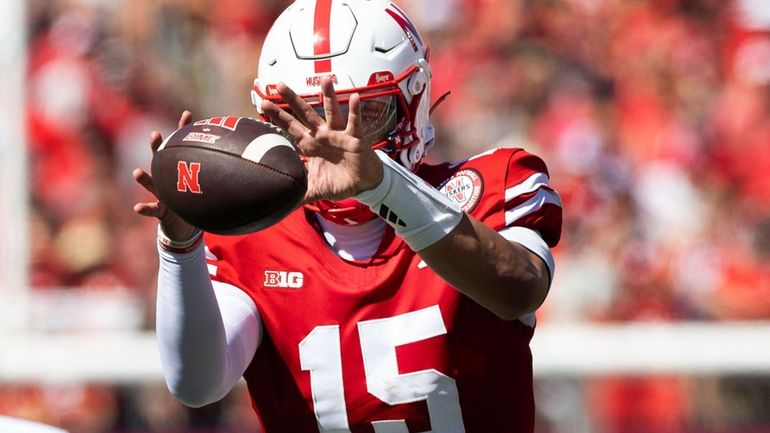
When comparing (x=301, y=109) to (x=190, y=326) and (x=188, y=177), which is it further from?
(x=190, y=326)

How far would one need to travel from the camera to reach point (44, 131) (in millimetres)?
7086

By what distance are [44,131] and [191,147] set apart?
16.1ft

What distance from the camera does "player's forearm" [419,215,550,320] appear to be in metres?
2.45

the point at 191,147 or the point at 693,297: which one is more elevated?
the point at 191,147

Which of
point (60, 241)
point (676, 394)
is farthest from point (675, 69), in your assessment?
point (60, 241)

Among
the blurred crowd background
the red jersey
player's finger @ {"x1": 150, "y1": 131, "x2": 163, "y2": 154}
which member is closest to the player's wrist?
player's finger @ {"x1": 150, "y1": 131, "x2": 163, "y2": 154}

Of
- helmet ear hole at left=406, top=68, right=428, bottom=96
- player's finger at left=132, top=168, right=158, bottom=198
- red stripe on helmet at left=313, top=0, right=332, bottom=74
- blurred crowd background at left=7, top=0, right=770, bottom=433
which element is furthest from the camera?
blurred crowd background at left=7, top=0, right=770, bottom=433

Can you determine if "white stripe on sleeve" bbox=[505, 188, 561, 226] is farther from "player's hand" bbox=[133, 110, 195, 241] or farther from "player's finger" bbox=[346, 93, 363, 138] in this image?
"player's hand" bbox=[133, 110, 195, 241]

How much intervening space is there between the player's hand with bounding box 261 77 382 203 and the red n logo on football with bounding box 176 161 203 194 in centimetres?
17

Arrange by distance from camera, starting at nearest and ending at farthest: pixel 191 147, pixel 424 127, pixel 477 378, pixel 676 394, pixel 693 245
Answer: pixel 191 147, pixel 477 378, pixel 424 127, pixel 676 394, pixel 693 245

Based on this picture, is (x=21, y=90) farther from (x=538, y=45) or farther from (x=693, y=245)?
(x=693, y=245)

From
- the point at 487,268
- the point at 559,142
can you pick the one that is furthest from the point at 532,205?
the point at 559,142

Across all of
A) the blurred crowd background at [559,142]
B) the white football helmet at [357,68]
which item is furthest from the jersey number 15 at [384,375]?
the blurred crowd background at [559,142]

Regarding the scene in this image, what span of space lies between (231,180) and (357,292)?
0.53 meters
